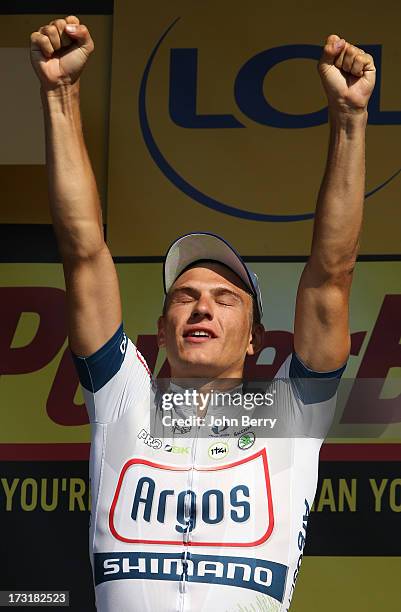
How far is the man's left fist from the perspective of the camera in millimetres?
2217

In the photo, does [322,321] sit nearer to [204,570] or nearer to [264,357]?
[204,570]

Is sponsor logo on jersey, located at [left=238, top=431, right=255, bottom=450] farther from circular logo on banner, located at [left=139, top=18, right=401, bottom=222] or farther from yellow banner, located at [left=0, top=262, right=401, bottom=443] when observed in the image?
circular logo on banner, located at [left=139, top=18, right=401, bottom=222]

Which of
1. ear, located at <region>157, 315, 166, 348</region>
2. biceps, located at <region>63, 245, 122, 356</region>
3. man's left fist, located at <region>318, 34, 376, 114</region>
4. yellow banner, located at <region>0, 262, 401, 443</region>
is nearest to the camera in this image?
man's left fist, located at <region>318, 34, 376, 114</region>

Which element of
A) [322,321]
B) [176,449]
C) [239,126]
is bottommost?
[176,449]

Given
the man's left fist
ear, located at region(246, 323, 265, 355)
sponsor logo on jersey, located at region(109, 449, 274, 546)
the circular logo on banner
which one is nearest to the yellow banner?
the circular logo on banner

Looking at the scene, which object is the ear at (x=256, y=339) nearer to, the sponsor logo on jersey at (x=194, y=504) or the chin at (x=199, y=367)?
the chin at (x=199, y=367)

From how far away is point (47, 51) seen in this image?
7.39 feet

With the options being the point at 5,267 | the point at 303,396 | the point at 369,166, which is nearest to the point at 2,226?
the point at 5,267

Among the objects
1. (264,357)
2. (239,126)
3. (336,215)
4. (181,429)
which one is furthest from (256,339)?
(239,126)

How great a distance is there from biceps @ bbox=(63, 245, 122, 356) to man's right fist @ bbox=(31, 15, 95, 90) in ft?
1.05

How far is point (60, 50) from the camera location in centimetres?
229

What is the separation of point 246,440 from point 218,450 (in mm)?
56

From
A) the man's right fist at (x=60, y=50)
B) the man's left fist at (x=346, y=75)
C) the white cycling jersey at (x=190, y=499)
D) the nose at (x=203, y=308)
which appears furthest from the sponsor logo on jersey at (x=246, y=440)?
the man's right fist at (x=60, y=50)

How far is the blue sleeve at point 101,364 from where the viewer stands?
92.5 inches
